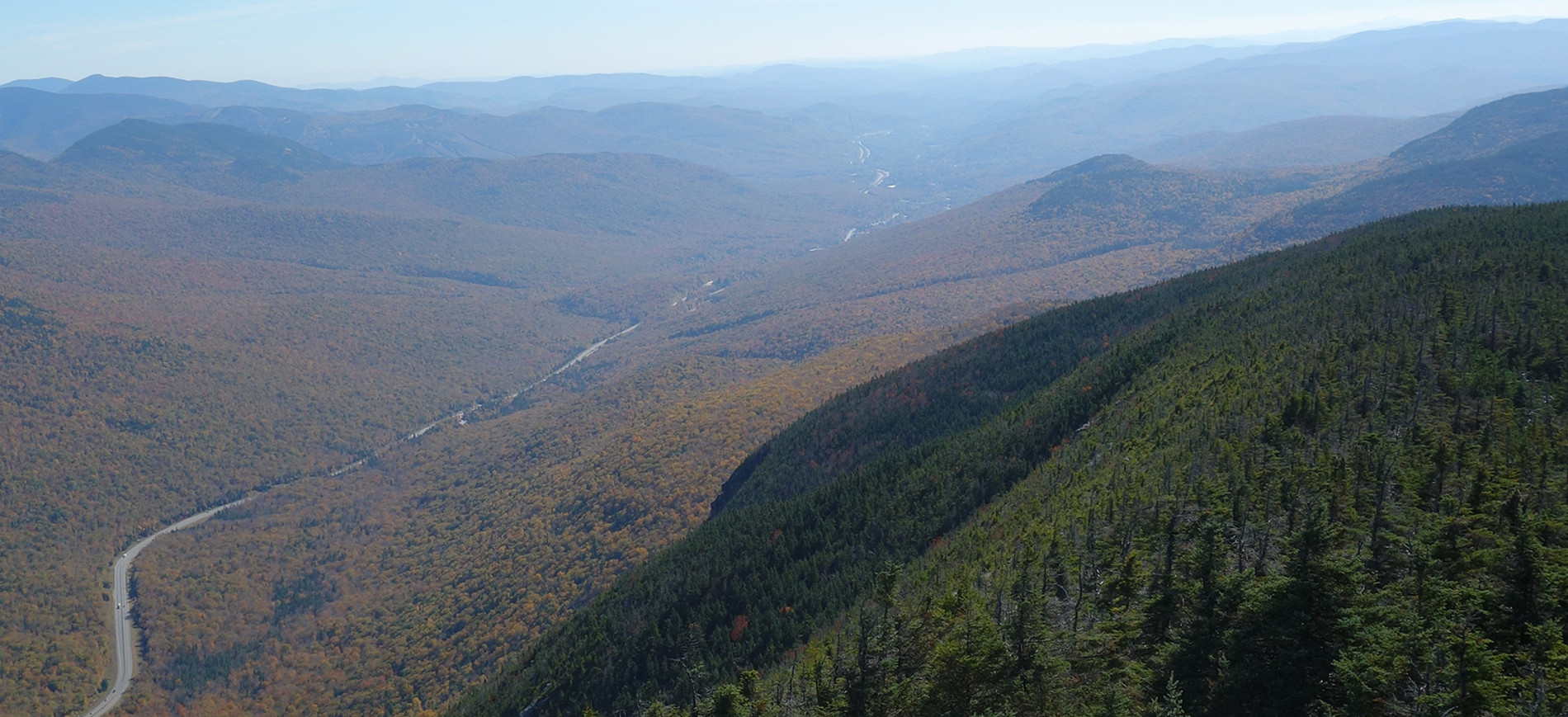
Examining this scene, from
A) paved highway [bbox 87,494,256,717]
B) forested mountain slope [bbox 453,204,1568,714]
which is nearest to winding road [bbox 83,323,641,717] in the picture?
paved highway [bbox 87,494,256,717]

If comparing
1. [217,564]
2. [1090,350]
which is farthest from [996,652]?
[217,564]

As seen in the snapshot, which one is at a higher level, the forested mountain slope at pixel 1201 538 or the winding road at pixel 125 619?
the forested mountain slope at pixel 1201 538

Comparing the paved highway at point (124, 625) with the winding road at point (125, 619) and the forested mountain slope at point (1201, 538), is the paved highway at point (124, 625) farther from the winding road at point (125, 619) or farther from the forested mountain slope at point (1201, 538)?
the forested mountain slope at point (1201, 538)

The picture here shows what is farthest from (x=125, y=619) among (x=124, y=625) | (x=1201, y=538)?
(x=1201, y=538)

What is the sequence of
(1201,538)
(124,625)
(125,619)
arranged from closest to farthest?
(1201,538) → (124,625) → (125,619)

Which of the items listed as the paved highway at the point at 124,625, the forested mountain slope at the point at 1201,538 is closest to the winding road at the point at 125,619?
Result: the paved highway at the point at 124,625

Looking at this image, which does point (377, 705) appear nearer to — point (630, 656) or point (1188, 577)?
point (630, 656)

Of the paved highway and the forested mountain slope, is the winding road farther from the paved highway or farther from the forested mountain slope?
the forested mountain slope

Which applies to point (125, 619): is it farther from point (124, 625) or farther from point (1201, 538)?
point (1201, 538)
